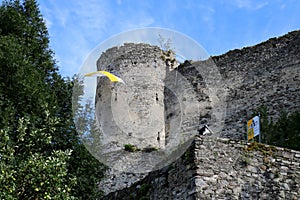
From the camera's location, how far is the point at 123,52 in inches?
898

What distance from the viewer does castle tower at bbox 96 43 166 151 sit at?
67.4ft

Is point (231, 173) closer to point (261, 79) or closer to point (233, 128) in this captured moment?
point (233, 128)

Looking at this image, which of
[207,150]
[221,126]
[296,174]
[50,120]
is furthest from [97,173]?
[221,126]

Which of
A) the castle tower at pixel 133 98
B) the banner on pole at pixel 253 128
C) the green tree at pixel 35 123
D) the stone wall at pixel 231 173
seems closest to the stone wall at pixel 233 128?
the stone wall at pixel 231 173

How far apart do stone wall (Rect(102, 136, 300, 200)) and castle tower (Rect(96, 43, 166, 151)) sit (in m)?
10.6

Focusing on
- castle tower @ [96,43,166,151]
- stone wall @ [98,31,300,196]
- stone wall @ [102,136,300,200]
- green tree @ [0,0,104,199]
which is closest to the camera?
stone wall @ [102,136,300,200]

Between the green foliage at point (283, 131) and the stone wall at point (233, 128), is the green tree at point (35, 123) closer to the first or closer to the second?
the stone wall at point (233, 128)

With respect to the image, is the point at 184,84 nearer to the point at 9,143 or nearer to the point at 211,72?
the point at 211,72

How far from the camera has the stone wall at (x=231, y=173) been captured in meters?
8.88

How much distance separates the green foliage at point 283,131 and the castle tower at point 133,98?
4.94 meters

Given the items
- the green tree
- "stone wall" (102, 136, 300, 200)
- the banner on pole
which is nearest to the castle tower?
the banner on pole

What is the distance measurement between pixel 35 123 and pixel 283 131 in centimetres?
833

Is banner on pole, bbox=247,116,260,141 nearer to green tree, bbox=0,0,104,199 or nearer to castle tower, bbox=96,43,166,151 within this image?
green tree, bbox=0,0,104,199

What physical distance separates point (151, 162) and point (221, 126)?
3127 mm
